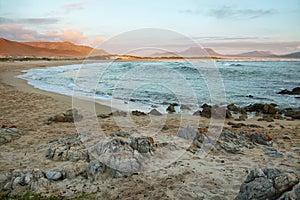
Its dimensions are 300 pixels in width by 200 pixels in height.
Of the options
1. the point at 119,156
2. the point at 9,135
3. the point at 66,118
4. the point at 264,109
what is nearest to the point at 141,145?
the point at 119,156

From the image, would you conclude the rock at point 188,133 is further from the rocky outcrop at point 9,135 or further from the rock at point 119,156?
the rocky outcrop at point 9,135

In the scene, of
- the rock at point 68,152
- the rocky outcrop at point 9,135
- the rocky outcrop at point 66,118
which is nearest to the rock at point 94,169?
the rock at point 68,152

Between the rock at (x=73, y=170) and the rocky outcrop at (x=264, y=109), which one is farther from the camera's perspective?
the rocky outcrop at (x=264, y=109)

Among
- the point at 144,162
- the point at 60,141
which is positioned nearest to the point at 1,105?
the point at 60,141

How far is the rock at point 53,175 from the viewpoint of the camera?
5117mm

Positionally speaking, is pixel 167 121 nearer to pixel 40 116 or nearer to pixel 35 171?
pixel 40 116

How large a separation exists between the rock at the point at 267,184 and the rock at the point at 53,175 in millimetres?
3407

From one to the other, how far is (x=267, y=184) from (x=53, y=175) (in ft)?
12.9

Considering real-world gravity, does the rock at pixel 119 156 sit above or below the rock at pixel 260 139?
above

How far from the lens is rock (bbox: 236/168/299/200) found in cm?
371

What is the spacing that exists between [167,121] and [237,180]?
5.47m

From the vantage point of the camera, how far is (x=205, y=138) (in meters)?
7.17

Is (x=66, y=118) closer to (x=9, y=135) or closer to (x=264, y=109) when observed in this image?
(x=9, y=135)

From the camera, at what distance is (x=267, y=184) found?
151 inches
